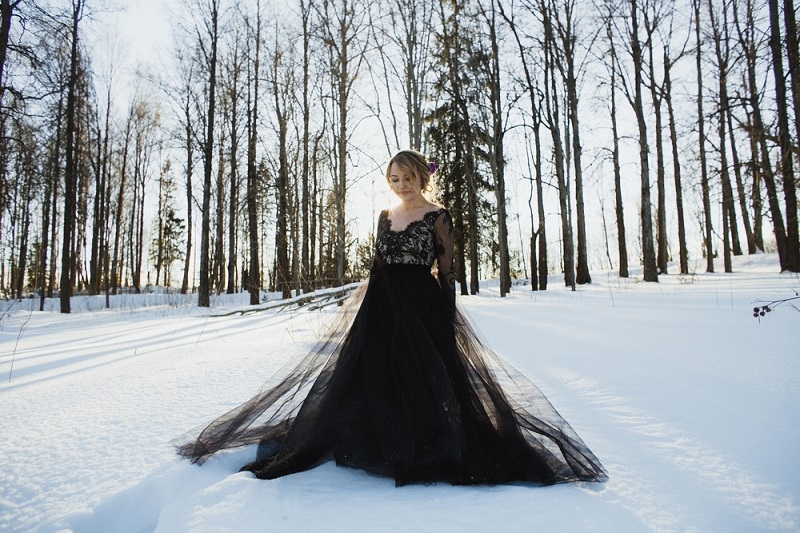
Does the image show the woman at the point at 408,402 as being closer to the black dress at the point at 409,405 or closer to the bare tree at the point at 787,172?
the black dress at the point at 409,405

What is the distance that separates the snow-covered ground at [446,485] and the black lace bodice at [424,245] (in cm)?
118

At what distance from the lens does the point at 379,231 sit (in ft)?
8.80

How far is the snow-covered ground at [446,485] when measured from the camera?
1.43m

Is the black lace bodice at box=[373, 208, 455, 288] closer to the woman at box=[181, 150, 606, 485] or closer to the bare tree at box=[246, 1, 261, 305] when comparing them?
the woman at box=[181, 150, 606, 485]

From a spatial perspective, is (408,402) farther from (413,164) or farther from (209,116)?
(209,116)

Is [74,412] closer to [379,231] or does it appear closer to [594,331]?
[379,231]

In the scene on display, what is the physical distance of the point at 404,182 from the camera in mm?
2631

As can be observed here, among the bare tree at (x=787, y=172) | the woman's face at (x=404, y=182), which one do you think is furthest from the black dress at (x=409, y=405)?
the bare tree at (x=787, y=172)

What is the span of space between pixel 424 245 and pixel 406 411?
3.28 feet

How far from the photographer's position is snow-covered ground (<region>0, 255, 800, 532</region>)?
1428 mm

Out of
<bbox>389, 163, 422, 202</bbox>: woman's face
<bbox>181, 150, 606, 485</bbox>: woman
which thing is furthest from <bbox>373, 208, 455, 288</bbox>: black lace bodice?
<bbox>389, 163, 422, 202</bbox>: woman's face

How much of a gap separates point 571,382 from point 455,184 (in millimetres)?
18792

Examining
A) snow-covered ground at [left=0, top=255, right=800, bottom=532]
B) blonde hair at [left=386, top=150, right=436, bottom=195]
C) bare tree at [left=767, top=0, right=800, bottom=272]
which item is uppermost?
bare tree at [left=767, top=0, right=800, bottom=272]

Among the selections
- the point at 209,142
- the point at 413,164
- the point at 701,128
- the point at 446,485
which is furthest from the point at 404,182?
the point at 701,128
